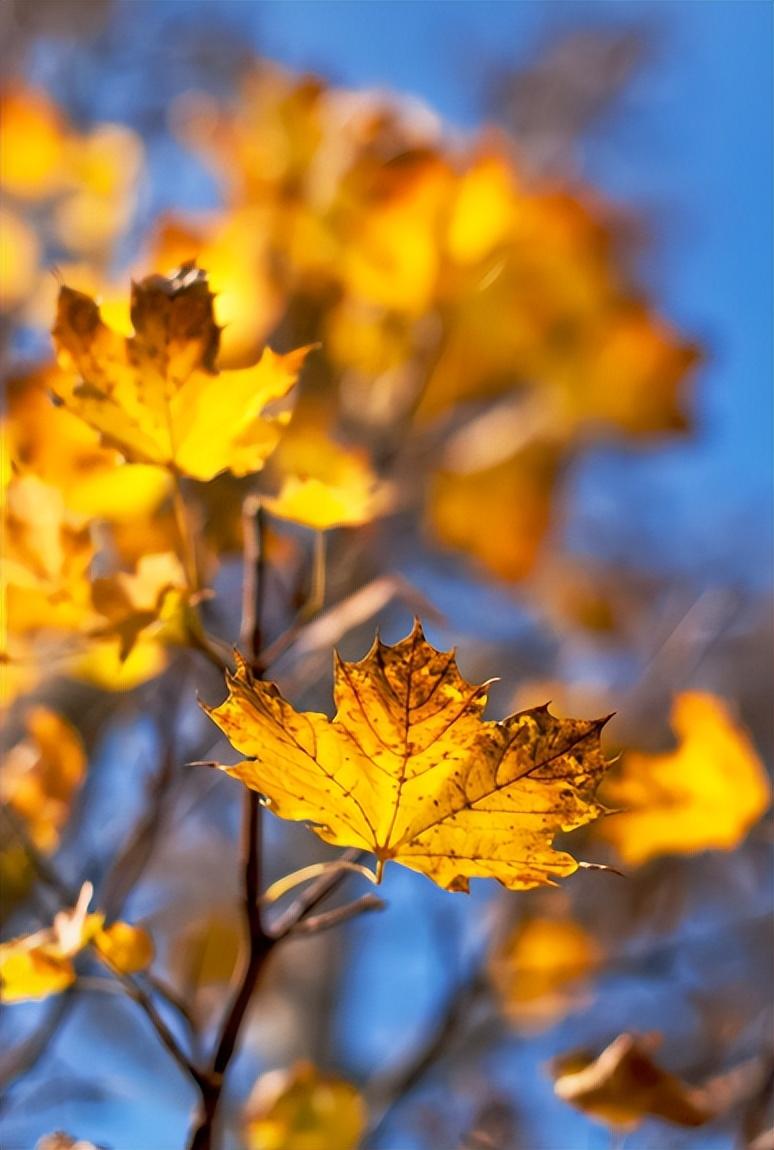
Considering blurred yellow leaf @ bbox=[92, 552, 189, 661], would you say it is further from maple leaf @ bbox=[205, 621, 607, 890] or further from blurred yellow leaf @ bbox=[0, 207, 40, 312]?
blurred yellow leaf @ bbox=[0, 207, 40, 312]

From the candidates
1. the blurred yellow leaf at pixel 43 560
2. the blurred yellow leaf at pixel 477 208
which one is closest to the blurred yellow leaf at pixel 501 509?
the blurred yellow leaf at pixel 477 208

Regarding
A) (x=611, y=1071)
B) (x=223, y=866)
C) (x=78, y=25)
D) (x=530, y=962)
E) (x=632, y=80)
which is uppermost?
(x=632, y=80)

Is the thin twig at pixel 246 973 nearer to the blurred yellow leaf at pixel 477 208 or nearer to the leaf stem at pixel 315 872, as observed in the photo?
the leaf stem at pixel 315 872

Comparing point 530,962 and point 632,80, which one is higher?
point 632,80

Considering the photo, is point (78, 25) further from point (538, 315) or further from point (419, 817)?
point (419, 817)

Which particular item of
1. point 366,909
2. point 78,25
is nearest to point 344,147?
point 366,909

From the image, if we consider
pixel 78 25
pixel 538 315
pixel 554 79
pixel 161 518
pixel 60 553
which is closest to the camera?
pixel 60 553
